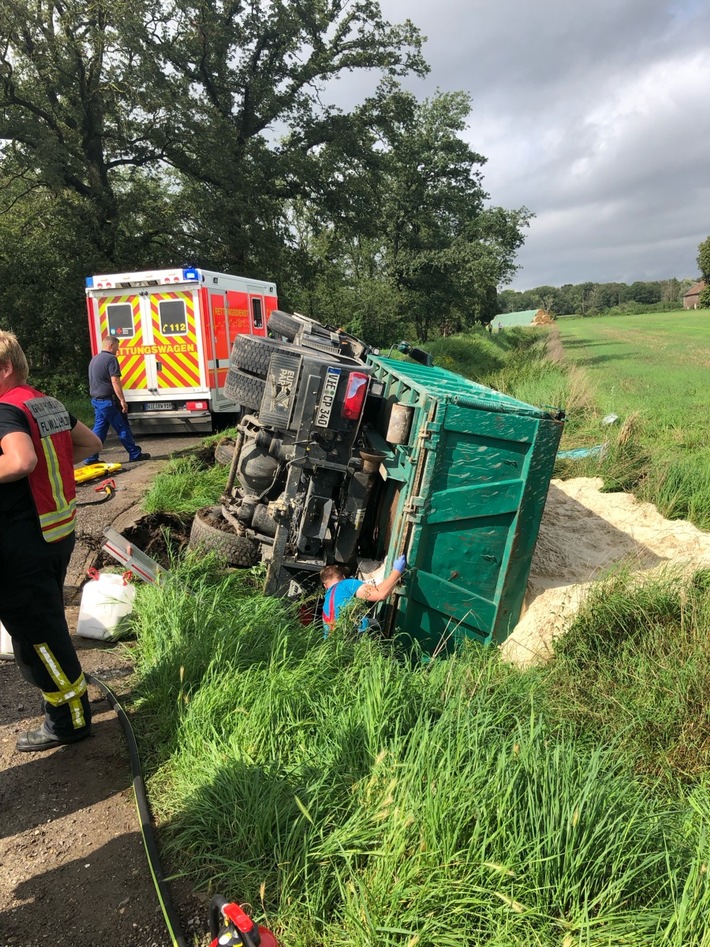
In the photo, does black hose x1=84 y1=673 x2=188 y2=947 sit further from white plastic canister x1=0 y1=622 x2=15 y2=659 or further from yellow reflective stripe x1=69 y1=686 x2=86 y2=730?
white plastic canister x1=0 y1=622 x2=15 y2=659

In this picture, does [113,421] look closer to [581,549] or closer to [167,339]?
[167,339]

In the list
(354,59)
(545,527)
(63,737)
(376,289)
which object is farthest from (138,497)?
(376,289)

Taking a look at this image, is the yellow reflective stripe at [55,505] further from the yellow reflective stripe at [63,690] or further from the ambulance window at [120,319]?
the ambulance window at [120,319]

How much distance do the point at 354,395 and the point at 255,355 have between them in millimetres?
973

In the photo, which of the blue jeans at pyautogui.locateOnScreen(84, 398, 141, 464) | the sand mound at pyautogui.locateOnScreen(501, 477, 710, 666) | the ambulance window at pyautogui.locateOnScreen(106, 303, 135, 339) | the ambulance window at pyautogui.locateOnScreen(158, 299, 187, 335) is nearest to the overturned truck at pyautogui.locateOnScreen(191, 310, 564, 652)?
the sand mound at pyautogui.locateOnScreen(501, 477, 710, 666)

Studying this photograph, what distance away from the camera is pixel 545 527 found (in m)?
7.12

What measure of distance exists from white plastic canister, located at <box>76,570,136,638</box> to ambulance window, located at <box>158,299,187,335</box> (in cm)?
641

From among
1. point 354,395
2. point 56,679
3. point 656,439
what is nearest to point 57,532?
point 56,679

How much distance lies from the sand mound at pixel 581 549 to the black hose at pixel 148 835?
2742 mm

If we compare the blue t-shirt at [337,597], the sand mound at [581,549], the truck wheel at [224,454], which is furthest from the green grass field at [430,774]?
the truck wheel at [224,454]

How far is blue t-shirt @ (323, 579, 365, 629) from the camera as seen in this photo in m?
4.13

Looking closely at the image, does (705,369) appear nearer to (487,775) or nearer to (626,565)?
(626,565)

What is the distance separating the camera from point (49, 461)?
2826 millimetres

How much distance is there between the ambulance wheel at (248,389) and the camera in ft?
16.0
